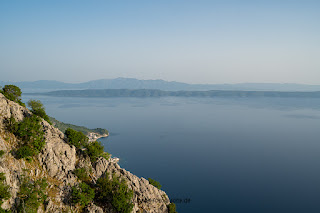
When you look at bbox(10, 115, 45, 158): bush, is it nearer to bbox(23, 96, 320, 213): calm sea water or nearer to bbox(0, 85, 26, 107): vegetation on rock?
bbox(0, 85, 26, 107): vegetation on rock

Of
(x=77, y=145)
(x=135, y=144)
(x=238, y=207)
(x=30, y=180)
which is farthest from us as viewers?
(x=135, y=144)

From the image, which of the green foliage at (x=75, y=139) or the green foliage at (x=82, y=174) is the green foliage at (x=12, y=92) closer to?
the green foliage at (x=75, y=139)

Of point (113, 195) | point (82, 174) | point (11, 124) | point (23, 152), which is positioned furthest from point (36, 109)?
point (113, 195)

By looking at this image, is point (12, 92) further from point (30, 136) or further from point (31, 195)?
point (31, 195)

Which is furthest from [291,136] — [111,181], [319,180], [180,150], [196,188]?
[111,181]

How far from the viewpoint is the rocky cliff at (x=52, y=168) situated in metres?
26.4

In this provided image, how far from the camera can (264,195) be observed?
7781cm

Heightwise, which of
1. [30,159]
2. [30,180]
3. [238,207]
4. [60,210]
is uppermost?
[30,159]

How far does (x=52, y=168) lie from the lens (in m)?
30.4

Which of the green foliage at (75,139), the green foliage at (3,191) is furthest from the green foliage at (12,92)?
the green foliage at (3,191)

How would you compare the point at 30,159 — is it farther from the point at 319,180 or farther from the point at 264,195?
the point at 319,180

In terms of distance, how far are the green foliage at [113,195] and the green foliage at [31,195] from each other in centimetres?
835

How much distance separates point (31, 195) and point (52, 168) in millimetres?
5569

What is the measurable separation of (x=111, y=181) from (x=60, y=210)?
8857mm
